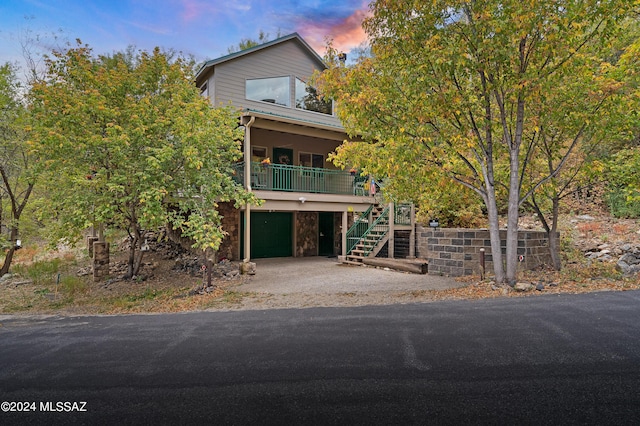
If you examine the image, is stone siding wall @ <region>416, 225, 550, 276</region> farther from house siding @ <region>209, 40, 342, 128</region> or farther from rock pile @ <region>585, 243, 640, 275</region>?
house siding @ <region>209, 40, 342, 128</region>

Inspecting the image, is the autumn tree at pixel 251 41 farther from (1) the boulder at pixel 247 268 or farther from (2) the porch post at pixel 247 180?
(1) the boulder at pixel 247 268

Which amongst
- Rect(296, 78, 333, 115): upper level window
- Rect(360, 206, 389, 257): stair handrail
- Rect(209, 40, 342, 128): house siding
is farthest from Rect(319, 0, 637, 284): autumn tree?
Rect(296, 78, 333, 115): upper level window

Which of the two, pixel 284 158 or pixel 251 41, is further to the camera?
pixel 251 41

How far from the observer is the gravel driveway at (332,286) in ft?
23.9

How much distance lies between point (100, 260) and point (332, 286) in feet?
24.2

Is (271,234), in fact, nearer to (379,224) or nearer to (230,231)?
(230,231)

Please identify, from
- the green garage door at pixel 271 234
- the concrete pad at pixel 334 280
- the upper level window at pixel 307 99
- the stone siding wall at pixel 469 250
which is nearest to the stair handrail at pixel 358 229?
the concrete pad at pixel 334 280

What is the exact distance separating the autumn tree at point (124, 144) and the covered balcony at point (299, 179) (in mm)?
2719

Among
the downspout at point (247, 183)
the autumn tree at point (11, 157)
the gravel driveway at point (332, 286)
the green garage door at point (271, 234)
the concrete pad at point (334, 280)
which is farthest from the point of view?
the green garage door at point (271, 234)

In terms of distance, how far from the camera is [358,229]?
14078 mm

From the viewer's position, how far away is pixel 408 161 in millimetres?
8156

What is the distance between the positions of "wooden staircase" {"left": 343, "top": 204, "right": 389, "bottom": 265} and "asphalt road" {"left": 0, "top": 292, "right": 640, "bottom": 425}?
6999 millimetres

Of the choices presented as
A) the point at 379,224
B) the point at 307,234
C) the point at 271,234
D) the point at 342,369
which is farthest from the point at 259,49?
the point at 342,369

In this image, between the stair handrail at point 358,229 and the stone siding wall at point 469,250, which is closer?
the stone siding wall at point 469,250
